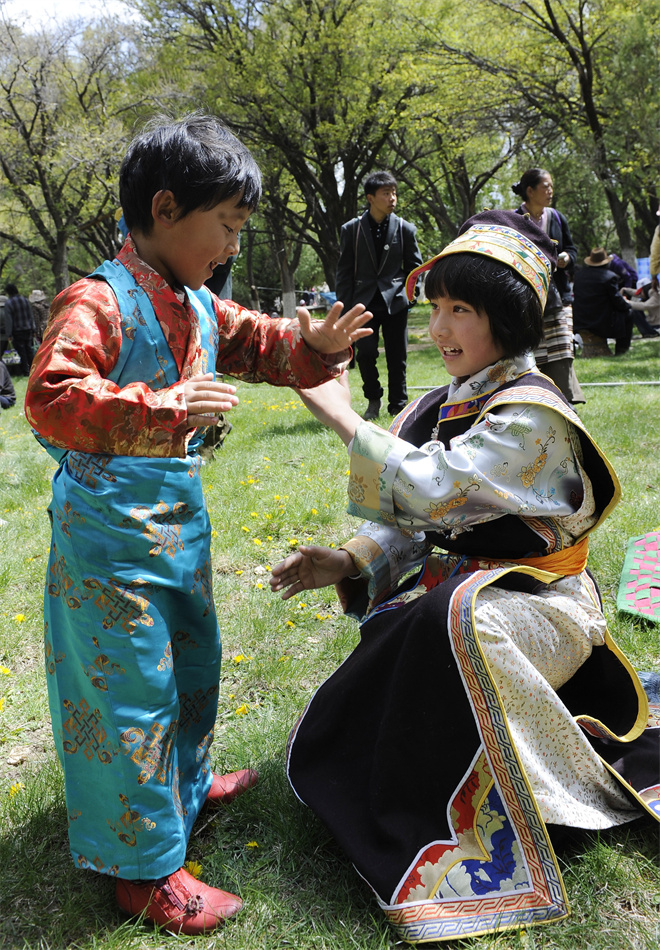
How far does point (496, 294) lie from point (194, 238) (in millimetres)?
787

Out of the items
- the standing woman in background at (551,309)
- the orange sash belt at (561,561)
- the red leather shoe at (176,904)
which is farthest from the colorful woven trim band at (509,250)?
the standing woman in background at (551,309)

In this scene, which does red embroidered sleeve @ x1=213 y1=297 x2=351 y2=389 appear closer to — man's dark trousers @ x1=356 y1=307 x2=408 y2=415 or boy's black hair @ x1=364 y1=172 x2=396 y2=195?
man's dark trousers @ x1=356 y1=307 x2=408 y2=415

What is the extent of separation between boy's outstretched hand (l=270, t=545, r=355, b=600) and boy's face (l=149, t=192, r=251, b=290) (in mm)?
801

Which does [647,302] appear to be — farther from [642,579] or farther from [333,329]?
[333,329]

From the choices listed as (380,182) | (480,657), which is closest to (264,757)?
(480,657)

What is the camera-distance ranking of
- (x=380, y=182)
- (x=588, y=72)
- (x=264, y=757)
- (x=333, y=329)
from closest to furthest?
(x=333, y=329) → (x=264, y=757) → (x=380, y=182) → (x=588, y=72)

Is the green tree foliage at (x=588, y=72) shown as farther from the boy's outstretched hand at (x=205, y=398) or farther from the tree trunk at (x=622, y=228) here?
the boy's outstretched hand at (x=205, y=398)

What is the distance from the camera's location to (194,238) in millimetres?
1847

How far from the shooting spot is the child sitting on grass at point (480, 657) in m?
1.83

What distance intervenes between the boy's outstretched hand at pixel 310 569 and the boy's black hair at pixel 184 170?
95cm

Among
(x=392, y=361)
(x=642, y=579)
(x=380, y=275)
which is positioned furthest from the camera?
(x=392, y=361)

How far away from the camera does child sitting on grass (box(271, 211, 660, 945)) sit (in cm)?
183

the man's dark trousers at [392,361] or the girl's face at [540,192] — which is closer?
the girl's face at [540,192]

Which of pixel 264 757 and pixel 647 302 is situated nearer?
pixel 264 757
